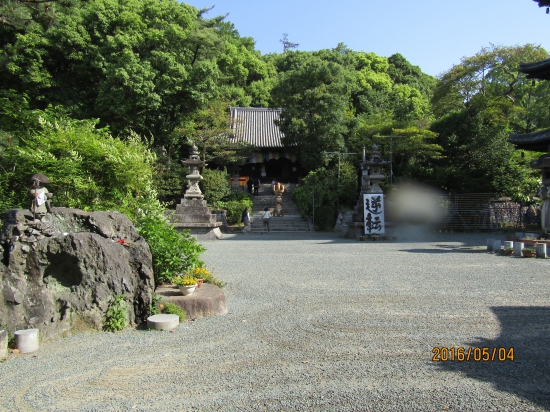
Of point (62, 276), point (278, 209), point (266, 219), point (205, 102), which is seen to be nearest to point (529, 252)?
point (266, 219)

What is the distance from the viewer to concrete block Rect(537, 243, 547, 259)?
1109cm

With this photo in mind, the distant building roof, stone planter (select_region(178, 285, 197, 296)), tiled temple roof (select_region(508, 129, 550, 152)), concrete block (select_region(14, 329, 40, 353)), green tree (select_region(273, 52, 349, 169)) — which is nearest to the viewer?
concrete block (select_region(14, 329, 40, 353))

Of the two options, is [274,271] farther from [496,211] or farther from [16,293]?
[496,211]

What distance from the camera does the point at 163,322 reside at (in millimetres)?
5293

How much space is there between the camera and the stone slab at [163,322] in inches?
Answer: 209

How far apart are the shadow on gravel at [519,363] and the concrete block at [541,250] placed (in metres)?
6.29

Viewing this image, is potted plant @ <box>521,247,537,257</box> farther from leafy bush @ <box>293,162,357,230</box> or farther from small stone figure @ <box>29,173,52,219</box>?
small stone figure @ <box>29,173,52,219</box>

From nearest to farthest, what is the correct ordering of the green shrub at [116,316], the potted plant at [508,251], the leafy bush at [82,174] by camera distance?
the green shrub at [116,316] → the leafy bush at [82,174] → the potted plant at [508,251]

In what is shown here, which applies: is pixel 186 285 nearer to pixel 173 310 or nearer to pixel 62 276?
pixel 173 310

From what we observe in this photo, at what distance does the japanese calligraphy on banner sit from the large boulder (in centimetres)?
1176

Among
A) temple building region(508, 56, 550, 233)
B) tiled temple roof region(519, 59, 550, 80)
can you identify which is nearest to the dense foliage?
temple building region(508, 56, 550, 233)

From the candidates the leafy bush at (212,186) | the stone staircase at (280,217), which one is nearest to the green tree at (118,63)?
the leafy bush at (212,186)

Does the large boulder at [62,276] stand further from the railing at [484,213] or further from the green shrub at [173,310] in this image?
the railing at [484,213]
